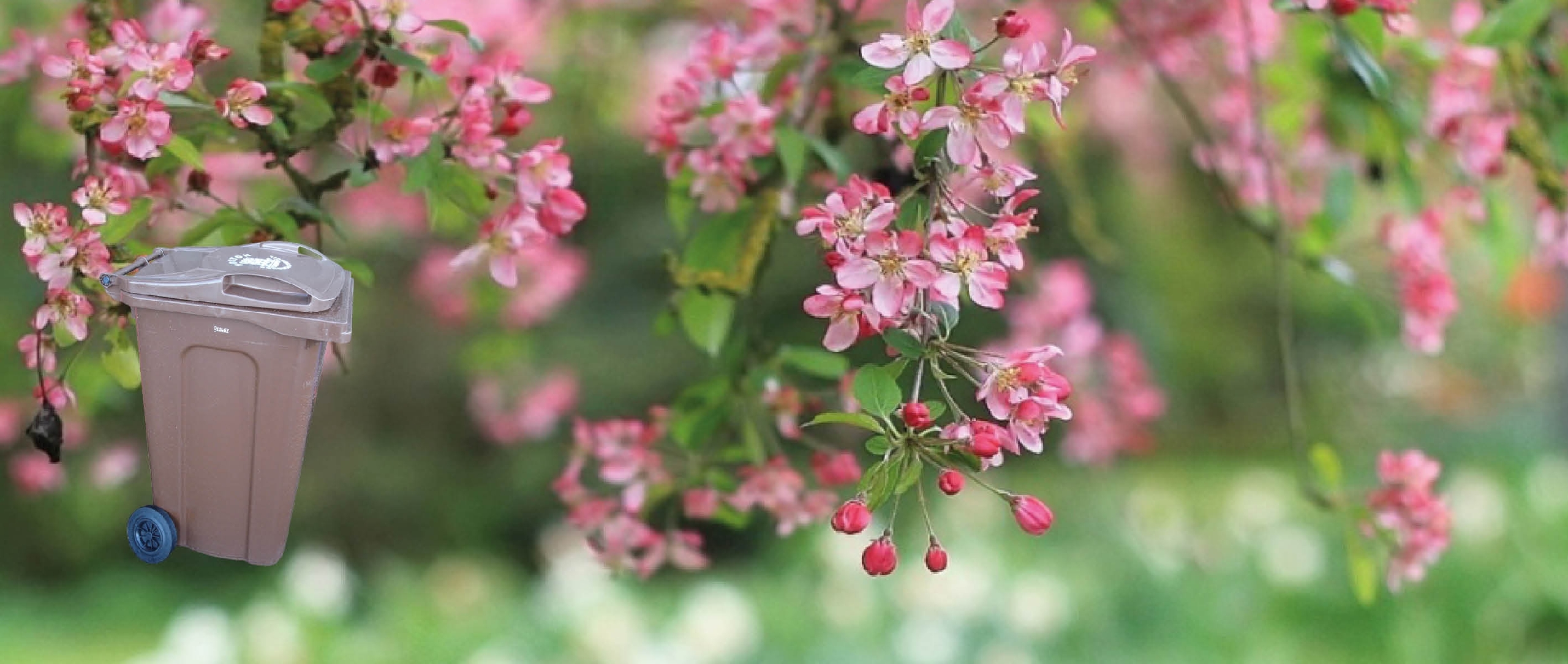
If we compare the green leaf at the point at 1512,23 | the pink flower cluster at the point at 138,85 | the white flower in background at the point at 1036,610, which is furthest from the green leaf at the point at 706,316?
the white flower in background at the point at 1036,610

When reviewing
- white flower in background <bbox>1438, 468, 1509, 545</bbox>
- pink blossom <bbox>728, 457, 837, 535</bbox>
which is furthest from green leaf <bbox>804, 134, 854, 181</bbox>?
white flower in background <bbox>1438, 468, 1509, 545</bbox>

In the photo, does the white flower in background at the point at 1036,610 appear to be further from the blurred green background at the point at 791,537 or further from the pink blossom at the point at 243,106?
the pink blossom at the point at 243,106

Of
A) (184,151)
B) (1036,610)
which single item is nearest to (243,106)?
(184,151)

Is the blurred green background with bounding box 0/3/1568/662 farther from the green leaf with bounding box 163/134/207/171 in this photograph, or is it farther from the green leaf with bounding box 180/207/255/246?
the green leaf with bounding box 163/134/207/171

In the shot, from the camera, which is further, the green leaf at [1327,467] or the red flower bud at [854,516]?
the green leaf at [1327,467]

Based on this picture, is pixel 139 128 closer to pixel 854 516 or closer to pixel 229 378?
pixel 229 378

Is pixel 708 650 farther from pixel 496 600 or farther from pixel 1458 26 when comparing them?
pixel 1458 26

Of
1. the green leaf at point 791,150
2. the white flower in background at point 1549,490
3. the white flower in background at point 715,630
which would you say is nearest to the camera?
the green leaf at point 791,150
